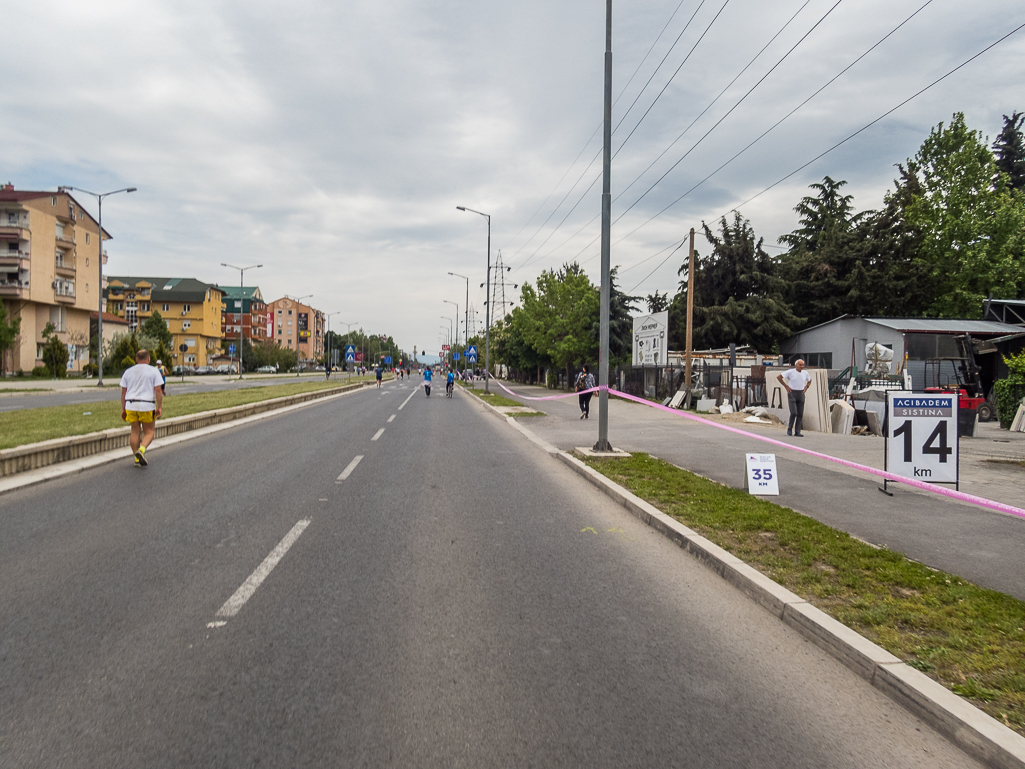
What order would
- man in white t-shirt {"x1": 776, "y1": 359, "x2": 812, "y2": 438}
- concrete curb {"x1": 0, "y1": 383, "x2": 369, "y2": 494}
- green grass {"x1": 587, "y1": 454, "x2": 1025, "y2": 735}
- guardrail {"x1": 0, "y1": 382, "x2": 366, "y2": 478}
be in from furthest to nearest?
man in white t-shirt {"x1": 776, "y1": 359, "x2": 812, "y2": 438}, guardrail {"x1": 0, "y1": 382, "x2": 366, "y2": 478}, concrete curb {"x1": 0, "y1": 383, "x2": 369, "y2": 494}, green grass {"x1": 587, "y1": 454, "x2": 1025, "y2": 735}

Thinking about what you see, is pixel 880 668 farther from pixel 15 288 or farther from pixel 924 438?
pixel 15 288

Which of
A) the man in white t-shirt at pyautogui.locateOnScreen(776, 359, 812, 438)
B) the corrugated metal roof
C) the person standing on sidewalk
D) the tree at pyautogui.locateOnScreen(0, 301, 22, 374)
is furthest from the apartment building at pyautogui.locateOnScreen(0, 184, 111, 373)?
the corrugated metal roof

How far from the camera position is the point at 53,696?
10.5ft

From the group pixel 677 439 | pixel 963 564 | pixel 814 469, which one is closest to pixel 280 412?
pixel 677 439

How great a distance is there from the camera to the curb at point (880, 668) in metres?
2.82

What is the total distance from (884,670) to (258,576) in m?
4.11

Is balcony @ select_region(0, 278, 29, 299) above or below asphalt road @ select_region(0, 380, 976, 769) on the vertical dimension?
above

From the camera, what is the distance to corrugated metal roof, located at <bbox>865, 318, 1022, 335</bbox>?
2806cm

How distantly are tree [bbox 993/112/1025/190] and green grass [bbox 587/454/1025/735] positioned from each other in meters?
56.9

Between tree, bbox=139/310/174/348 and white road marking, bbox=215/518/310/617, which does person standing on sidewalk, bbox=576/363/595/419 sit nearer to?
white road marking, bbox=215/518/310/617

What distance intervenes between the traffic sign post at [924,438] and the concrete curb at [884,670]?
3932mm

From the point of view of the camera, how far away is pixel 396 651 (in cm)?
375

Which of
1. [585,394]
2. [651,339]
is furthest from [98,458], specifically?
[651,339]

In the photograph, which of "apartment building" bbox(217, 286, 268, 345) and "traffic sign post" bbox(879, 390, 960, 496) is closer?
"traffic sign post" bbox(879, 390, 960, 496)
